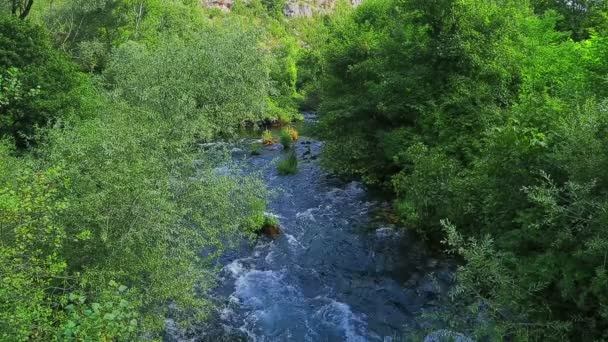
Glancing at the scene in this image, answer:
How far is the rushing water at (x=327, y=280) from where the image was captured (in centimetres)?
1503

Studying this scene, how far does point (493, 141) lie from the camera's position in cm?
1377

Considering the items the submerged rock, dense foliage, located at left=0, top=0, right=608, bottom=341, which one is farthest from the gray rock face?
the submerged rock

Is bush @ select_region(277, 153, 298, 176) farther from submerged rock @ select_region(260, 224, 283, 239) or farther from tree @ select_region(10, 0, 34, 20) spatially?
tree @ select_region(10, 0, 34, 20)

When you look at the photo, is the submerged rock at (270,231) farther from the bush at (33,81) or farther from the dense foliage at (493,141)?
the bush at (33,81)

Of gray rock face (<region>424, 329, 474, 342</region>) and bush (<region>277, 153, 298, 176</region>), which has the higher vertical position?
bush (<region>277, 153, 298, 176</region>)

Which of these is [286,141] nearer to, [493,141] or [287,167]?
[287,167]

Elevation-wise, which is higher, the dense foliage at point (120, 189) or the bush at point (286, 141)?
the dense foliage at point (120, 189)

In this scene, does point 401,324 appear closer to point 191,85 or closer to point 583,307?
point 583,307

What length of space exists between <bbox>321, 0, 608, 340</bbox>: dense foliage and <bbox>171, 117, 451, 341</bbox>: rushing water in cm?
195

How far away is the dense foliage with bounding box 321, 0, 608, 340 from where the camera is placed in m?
9.25

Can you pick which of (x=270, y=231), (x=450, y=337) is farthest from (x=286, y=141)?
(x=450, y=337)

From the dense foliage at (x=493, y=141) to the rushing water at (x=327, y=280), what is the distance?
1.95 meters

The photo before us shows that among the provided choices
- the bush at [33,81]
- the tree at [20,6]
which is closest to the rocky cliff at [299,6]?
the tree at [20,6]

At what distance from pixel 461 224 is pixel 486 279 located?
656cm
